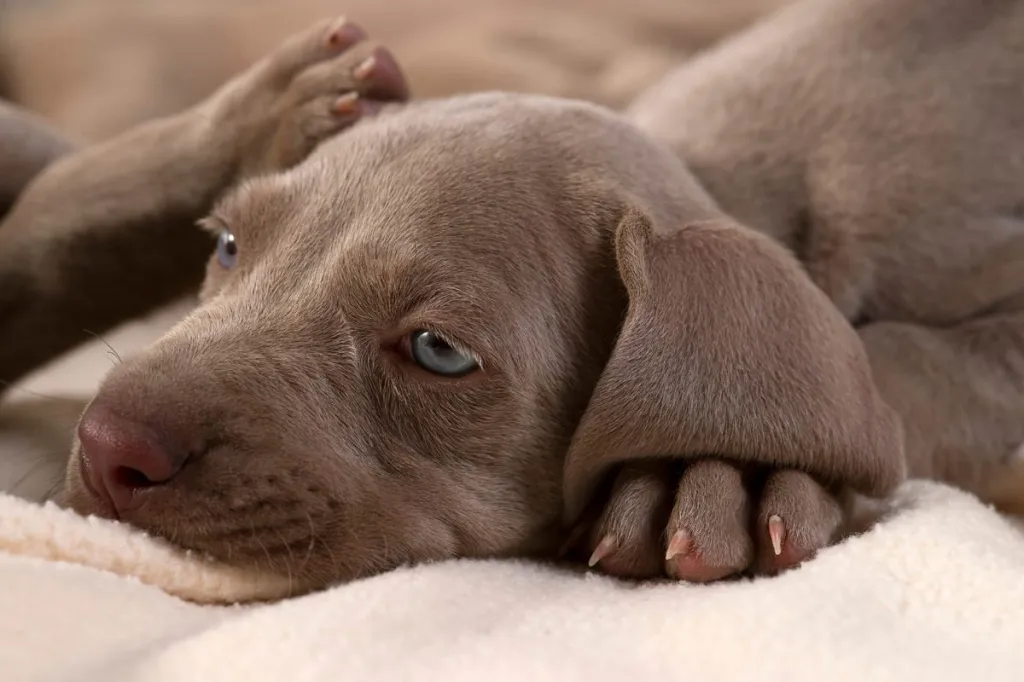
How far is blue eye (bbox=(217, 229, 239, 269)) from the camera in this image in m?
2.18

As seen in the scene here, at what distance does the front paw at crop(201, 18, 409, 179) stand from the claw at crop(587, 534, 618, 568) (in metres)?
1.20

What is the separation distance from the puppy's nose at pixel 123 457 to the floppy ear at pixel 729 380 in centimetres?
66

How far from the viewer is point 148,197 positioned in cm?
274

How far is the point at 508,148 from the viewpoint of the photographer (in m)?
2.04

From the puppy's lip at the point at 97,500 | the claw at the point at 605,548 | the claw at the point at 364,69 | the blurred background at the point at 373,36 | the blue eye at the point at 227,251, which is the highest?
the claw at the point at 364,69

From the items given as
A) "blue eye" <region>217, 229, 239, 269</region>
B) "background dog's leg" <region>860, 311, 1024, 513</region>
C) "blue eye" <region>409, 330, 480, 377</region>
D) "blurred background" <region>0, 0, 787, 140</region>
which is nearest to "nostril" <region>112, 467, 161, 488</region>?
"blue eye" <region>409, 330, 480, 377</region>

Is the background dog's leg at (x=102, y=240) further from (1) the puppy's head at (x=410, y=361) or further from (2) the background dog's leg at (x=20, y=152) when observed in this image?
(1) the puppy's head at (x=410, y=361)

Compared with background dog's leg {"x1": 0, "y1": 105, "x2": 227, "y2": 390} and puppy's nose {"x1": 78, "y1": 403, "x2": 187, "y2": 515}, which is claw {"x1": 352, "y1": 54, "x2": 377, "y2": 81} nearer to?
background dog's leg {"x1": 0, "y1": 105, "x2": 227, "y2": 390}

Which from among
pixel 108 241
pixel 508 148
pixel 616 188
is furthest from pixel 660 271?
pixel 108 241

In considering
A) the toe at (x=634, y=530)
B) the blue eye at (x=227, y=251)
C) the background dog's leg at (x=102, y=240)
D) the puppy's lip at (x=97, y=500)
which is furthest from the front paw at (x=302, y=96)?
the toe at (x=634, y=530)

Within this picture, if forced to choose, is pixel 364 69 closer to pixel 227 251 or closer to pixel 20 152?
pixel 227 251

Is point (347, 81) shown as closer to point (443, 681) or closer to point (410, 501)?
point (410, 501)

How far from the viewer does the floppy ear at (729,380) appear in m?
1.73

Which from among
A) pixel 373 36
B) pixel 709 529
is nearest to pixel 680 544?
pixel 709 529
